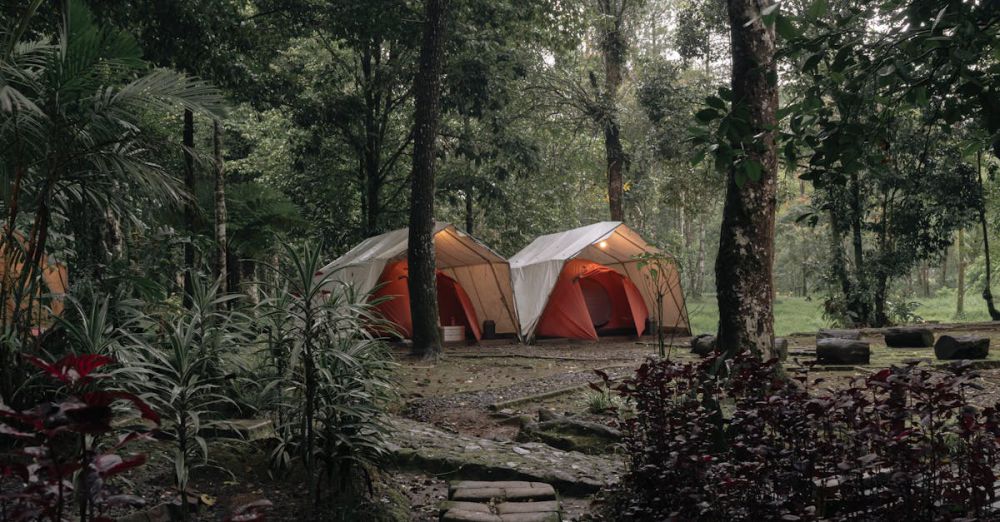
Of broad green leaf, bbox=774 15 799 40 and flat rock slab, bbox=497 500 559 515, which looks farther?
flat rock slab, bbox=497 500 559 515

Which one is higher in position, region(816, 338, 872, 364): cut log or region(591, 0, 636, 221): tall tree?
region(591, 0, 636, 221): tall tree

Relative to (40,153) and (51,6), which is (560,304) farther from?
(40,153)

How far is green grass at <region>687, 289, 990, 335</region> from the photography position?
20.8 meters

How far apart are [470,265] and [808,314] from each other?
13.8 meters

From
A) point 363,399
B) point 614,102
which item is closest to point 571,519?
point 363,399

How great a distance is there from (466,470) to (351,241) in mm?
13918

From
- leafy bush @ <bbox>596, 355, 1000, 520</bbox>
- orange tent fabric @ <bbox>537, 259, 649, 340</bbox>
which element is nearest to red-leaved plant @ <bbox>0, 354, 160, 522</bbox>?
leafy bush @ <bbox>596, 355, 1000, 520</bbox>

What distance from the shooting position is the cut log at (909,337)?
37.6 ft

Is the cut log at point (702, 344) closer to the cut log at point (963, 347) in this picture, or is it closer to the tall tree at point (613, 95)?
the cut log at point (963, 347)

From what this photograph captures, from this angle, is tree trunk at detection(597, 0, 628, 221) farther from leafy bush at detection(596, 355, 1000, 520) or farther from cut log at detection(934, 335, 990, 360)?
leafy bush at detection(596, 355, 1000, 520)

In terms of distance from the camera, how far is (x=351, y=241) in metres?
18.3

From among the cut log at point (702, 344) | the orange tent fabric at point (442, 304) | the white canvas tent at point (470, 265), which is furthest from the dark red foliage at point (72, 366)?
the orange tent fabric at point (442, 304)

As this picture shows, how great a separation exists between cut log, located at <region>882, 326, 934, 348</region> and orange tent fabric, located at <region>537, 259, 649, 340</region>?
5411 millimetres

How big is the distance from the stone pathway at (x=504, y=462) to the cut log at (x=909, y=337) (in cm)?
764
